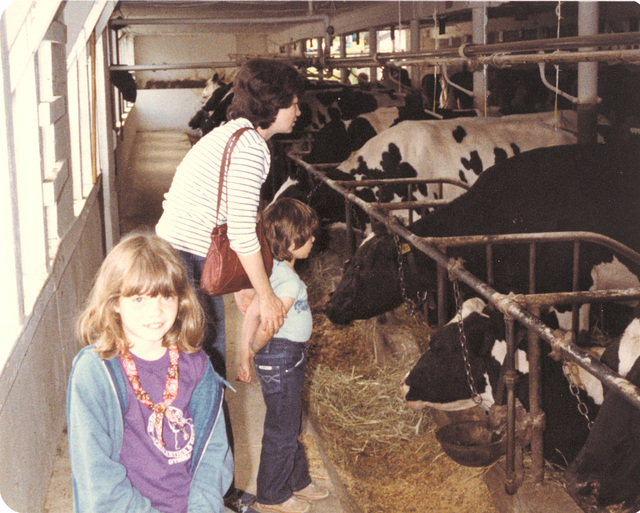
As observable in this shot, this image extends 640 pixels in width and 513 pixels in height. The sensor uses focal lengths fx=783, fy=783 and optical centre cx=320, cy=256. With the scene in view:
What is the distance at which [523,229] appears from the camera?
5086 mm

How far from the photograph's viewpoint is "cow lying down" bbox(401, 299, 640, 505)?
7.57 ft

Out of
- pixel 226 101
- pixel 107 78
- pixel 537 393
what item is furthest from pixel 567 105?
pixel 537 393

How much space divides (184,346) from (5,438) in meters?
0.87

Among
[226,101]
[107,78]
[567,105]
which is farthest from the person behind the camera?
[226,101]

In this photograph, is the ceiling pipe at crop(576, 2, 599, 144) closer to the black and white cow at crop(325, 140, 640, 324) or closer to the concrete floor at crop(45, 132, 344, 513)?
the black and white cow at crop(325, 140, 640, 324)

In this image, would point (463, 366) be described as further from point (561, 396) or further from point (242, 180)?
point (242, 180)

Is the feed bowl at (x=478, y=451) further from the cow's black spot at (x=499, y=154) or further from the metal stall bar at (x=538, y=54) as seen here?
the cow's black spot at (x=499, y=154)

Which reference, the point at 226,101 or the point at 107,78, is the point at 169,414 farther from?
the point at 226,101

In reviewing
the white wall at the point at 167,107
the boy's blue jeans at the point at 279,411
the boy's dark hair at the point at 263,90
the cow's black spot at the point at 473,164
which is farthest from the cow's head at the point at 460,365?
the white wall at the point at 167,107

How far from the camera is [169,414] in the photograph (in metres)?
1.92

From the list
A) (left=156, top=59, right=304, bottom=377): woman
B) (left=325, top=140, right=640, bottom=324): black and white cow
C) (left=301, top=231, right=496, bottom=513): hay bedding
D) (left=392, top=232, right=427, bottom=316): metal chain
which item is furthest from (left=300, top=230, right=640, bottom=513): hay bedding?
(left=156, top=59, right=304, bottom=377): woman

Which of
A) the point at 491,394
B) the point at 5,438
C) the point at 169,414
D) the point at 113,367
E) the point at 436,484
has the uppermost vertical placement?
the point at 113,367

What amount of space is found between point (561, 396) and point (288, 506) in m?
1.18

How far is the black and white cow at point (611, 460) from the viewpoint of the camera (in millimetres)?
2285
